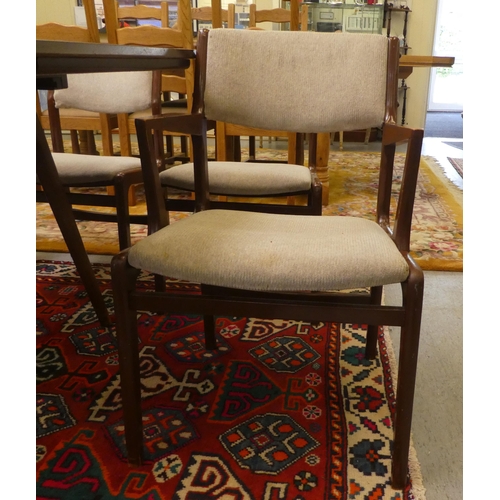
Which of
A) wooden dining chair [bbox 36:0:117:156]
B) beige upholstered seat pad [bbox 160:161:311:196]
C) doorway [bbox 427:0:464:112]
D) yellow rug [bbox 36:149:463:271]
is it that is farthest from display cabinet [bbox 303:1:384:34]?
beige upholstered seat pad [bbox 160:161:311:196]

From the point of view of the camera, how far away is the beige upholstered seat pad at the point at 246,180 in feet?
5.02

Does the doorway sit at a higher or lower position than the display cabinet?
lower

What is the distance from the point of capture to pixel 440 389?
46.1 inches

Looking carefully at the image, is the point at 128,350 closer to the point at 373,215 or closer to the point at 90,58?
the point at 90,58

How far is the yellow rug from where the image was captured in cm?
205

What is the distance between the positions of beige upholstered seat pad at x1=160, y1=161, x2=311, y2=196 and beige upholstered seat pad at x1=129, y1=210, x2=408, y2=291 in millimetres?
598

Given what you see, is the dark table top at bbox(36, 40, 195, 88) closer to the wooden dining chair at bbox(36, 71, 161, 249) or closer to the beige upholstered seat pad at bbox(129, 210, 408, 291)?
the beige upholstered seat pad at bbox(129, 210, 408, 291)

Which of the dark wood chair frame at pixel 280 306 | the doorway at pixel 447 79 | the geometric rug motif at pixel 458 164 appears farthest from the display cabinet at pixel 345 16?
the dark wood chair frame at pixel 280 306

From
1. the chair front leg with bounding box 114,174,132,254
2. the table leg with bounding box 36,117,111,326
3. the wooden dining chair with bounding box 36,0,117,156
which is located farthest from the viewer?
the wooden dining chair with bounding box 36,0,117,156

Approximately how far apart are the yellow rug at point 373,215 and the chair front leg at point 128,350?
122cm

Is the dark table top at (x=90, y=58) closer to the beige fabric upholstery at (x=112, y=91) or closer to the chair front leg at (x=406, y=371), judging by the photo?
the chair front leg at (x=406, y=371)

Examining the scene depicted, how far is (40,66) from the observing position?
2.10 ft
